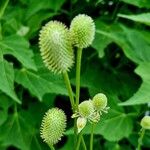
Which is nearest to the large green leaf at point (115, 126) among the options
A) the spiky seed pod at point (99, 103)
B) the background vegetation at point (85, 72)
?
the background vegetation at point (85, 72)

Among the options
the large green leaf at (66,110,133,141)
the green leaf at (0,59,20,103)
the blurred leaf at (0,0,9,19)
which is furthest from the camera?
the blurred leaf at (0,0,9,19)

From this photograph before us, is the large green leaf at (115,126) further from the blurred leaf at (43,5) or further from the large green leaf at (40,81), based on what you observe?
the blurred leaf at (43,5)

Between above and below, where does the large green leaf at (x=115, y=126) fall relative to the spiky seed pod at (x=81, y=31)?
below

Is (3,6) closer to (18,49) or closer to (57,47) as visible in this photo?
(18,49)

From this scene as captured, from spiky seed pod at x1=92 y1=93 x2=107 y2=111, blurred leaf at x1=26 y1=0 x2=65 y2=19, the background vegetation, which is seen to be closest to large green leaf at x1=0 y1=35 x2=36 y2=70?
the background vegetation

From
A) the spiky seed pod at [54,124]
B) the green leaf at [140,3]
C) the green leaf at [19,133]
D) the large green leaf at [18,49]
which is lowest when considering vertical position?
the green leaf at [19,133]

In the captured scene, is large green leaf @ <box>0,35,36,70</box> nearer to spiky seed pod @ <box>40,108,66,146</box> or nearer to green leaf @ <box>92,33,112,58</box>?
green leaf @ <box>92,33,112,58</box>

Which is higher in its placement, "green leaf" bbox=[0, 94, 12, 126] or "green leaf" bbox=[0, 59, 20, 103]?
"green leaf" bbox=[0, 59, 20, 103]
